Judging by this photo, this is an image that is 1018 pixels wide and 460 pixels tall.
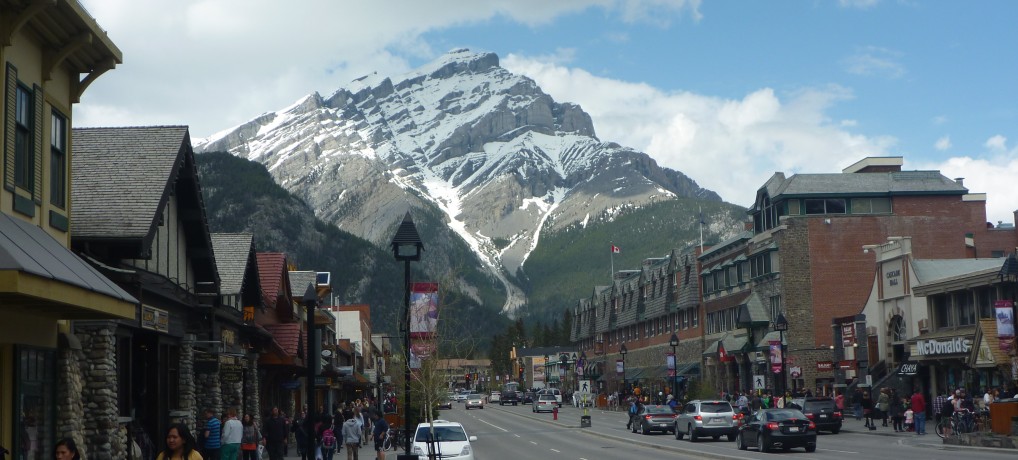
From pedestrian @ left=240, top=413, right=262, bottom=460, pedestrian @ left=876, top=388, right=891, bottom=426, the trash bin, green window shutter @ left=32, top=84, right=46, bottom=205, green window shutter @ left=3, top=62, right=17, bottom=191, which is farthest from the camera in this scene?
pedestrian @ left=876, top=388, right=891, bottom=426

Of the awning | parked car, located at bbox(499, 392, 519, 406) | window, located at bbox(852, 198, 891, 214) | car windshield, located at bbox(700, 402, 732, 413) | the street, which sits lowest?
parked car, located at bbox(499, 392, 519, 406)

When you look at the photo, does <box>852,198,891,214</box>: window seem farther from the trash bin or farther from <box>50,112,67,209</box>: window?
<box>50,112,67,209</box>: window

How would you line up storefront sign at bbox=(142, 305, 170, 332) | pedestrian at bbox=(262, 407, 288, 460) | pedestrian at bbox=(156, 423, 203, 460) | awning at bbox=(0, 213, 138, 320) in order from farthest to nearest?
pedestrian at bbox=(262, 407, 288, 460), storefront sign at bbox=(142, 305, 170, 332), pedestrian at bbox=(156, 423, 203, 460), awning at bbox=(0, 213, 138, 320)

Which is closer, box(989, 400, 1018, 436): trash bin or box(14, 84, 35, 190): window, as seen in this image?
box(14, 84, 35, 190): window

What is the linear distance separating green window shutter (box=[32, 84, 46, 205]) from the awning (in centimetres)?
67

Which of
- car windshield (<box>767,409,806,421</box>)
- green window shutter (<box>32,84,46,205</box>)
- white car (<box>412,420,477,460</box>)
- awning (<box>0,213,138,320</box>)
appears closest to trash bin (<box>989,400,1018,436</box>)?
car windshield (<box>767,409,806,421</box>)

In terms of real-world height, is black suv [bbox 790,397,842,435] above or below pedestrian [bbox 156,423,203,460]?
below

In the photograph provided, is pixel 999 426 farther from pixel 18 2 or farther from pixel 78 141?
pixel 18 2

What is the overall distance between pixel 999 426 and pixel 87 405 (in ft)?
85.9

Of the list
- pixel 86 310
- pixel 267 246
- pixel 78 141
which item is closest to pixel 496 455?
pixel 78 141

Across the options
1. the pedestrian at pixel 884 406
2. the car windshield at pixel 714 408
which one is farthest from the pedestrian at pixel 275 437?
the pedestrian at pixel 884 406

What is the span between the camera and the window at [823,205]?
7275cm

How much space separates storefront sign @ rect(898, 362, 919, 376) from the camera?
177ft

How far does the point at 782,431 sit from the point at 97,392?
22002 mm
